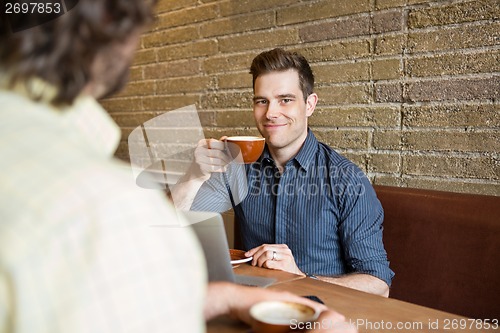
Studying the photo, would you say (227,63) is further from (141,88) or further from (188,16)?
(141,88)

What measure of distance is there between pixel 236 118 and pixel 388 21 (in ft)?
3.28

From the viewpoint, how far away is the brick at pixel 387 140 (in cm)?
212

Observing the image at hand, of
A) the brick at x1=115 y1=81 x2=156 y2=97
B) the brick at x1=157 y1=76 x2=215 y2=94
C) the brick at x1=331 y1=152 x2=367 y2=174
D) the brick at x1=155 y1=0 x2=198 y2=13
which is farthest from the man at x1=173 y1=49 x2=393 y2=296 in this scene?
the brick at x1=115 y1=81 x2=156 y2=97

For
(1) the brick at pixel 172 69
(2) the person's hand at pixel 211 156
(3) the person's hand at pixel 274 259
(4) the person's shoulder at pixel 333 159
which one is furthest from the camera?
(1) the brick at pixel 172 69

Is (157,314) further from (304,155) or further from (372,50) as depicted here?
(372,50)

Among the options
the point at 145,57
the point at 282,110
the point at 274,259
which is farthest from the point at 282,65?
the point at 145,57

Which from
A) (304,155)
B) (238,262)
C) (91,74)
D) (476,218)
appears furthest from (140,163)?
(91,74)

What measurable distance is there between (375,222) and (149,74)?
2105mm

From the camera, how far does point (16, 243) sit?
1.41 ft

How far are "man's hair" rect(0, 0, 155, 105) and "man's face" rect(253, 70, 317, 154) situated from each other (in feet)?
5.09

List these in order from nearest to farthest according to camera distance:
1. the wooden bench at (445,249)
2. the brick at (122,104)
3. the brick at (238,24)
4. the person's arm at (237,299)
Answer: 1. the person's arm at (237,299)
2. the wooden bench at (445,249)
3. the brick at (238,24)
4. the brick at (122,104)

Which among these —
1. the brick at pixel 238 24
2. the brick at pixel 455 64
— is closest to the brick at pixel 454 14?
the brick at pixel 455 64

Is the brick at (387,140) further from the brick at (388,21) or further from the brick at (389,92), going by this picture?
the brick at (388,21)

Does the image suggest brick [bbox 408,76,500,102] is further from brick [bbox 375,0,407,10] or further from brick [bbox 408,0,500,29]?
brick [bbox 375,0,407,10]
